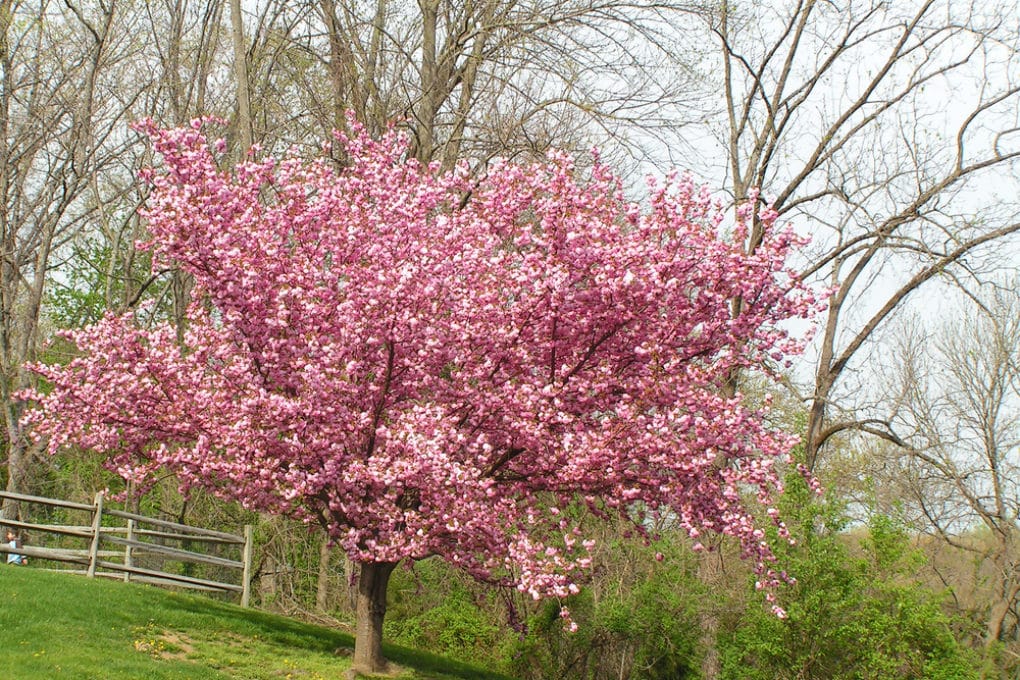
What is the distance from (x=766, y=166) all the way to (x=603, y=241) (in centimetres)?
1070

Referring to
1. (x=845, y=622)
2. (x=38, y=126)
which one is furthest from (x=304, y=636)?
(x=38, y=126)

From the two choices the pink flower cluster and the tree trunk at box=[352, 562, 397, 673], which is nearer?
the pink flower cluster

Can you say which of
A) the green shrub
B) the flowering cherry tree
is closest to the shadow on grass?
the flowering cherry tree

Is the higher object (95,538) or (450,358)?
(450,358)

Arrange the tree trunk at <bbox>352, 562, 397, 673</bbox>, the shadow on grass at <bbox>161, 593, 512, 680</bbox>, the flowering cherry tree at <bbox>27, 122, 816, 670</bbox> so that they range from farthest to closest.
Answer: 1. the shadow on grass at <bbox>161, 593, 512, 680</bbox>
2. the tree trunk at <bbox>352, 562, 397, 673</bbox>
3. the flowering cherry tree at <bbox>27, 122, 816, 670</bbox>

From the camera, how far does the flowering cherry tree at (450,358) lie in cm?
988

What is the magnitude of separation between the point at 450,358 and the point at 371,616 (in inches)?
155

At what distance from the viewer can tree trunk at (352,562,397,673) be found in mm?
12297

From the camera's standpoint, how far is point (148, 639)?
11.7 m

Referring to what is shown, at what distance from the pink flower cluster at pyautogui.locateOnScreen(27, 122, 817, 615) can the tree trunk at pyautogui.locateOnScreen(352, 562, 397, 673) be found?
1.43 metres

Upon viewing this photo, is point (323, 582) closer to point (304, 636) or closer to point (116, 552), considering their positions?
point (116, 552)

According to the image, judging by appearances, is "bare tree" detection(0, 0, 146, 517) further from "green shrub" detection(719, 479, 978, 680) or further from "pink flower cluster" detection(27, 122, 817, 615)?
"green shrub" detection(719, 479, 978, 680)

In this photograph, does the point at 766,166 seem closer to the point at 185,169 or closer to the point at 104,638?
the point at 185,169

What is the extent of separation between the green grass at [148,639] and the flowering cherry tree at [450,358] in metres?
1.87
